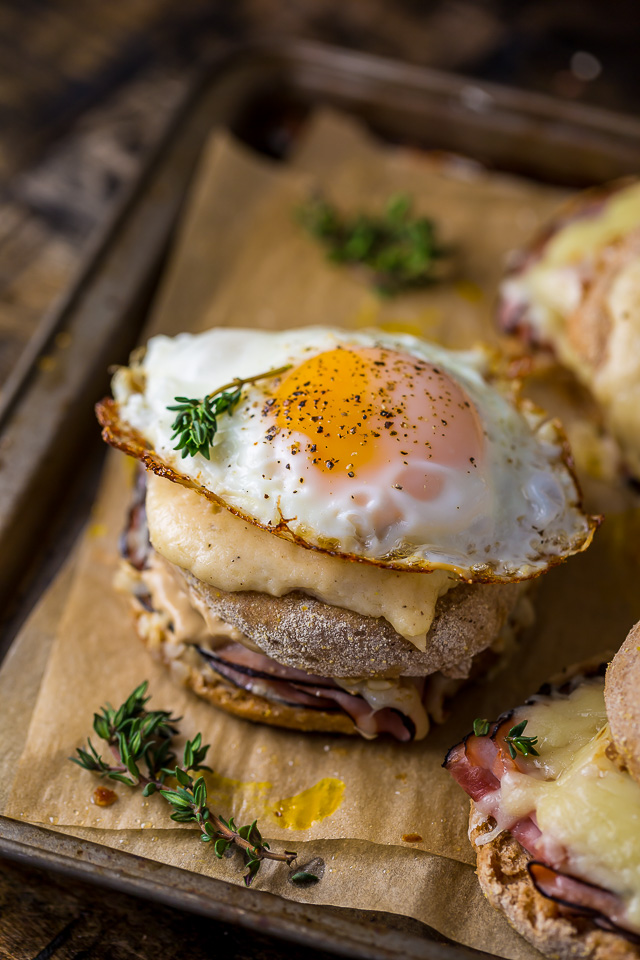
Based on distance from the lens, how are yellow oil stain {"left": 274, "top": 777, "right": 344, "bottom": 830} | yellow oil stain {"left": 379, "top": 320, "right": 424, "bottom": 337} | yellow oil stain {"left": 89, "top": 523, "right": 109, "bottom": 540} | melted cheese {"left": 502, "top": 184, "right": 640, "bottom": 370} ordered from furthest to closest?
yellow oil stain {"left": 379, "top": 320, "right": 424, "bottom": 337} → melted cheese {"left": 502, "top": 184, "right": 640, "bottom": 370} → yellow oil stain {"left": 89, "top": 523, "right": 109, "bottom": 540} → yellow oil stain {"left": 274, "top": 777, "right": 344, "bottom": 830}

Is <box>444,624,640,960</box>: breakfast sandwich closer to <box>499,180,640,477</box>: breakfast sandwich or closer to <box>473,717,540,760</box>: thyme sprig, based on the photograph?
<box>473,717,540,760</box>: thyme sprig

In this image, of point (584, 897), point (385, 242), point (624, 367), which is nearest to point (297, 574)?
point (584, 897)

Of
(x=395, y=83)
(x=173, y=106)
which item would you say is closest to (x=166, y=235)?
(x=173, y=106)

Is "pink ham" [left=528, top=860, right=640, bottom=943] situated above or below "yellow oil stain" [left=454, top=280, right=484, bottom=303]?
below

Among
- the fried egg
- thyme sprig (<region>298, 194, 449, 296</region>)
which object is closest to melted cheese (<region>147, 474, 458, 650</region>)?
the fried egg

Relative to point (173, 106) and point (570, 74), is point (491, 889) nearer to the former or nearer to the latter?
point (173, 106)

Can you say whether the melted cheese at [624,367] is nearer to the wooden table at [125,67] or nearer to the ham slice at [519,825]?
the ham slice at [519,825]

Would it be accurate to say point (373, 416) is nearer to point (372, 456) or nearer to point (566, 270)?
point (372, 456)
